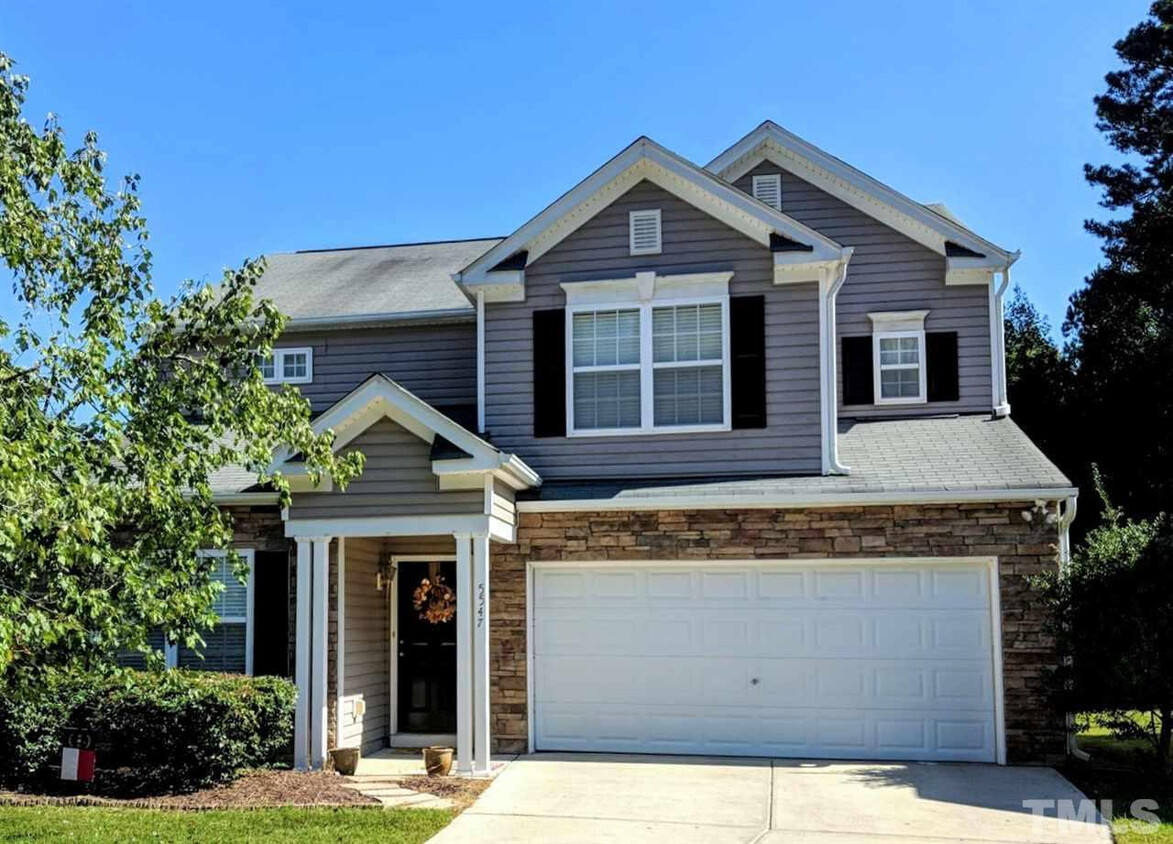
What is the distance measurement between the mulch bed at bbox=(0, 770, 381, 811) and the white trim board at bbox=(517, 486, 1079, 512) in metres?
3.52

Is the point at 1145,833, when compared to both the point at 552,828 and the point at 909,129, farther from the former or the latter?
the point at 909,129

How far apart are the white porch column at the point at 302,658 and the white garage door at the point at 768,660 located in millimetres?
2449

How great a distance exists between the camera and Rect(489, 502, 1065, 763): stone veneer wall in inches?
432

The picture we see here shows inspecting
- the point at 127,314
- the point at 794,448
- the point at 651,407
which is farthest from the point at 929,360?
the point at 127,314

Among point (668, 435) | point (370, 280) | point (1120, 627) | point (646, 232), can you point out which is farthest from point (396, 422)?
point (1120, 627)

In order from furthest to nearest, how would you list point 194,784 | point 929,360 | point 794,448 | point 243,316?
point 929,360 → point 794,448 → point 194,784 → point 243,316

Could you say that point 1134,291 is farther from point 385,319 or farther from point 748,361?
point 385,319

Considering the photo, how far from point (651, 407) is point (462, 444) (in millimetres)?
2762

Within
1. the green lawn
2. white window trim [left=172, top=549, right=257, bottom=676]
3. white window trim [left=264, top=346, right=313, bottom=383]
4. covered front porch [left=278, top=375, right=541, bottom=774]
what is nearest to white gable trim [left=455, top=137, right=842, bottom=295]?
covered front porch [left=278, top=375, right=541, bottom=774]

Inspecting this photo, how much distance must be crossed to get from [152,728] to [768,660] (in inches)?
240

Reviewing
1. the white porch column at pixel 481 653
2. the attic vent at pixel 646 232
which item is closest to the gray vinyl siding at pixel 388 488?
the white porch column at pixel 481 653

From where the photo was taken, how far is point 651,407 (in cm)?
1262

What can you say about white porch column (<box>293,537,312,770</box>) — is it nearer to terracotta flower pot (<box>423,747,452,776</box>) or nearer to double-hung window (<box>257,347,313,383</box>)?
terracotta flower pot (<box>423,747,452,776</box>)

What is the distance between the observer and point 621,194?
1301 centimetres
